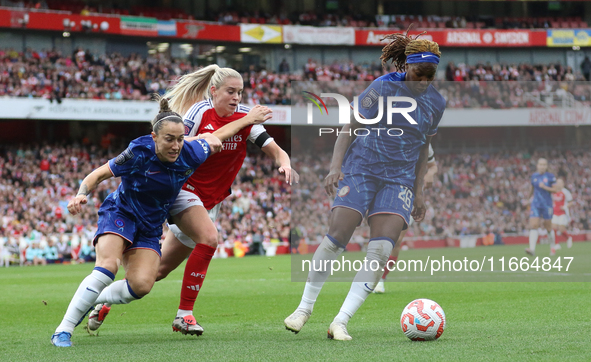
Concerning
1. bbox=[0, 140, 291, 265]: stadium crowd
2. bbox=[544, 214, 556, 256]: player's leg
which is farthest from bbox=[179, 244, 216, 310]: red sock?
bbox=[0, 140, 291, 265]: stadium crowd

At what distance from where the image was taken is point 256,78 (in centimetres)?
3384

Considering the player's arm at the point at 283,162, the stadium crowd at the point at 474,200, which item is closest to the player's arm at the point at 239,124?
the player's arm at the point at 283,162

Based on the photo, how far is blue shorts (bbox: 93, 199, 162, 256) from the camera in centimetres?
536

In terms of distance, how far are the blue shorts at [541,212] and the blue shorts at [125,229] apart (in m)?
11.4

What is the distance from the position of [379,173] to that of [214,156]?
1548mm

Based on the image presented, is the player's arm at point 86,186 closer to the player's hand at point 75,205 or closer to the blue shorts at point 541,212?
the player's hand at point 75,205

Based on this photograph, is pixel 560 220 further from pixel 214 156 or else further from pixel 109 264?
A: pixel 109 264

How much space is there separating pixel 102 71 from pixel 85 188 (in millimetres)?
26150

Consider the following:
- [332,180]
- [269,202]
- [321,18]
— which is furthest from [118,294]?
[321,18]

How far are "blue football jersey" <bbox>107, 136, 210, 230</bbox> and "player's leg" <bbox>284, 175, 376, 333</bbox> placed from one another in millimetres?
1156

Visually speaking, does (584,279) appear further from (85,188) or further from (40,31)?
(40,31)

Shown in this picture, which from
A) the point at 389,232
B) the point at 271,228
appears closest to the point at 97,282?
the point at 389,232

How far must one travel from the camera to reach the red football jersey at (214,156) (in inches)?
246

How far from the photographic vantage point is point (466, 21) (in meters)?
39.5
